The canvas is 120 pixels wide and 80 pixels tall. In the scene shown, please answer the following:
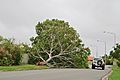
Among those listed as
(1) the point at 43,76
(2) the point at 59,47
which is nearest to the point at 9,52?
(2) the point at 59,47

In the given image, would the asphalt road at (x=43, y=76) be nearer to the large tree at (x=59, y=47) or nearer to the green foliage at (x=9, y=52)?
the green foliage at (x=9, y=52)

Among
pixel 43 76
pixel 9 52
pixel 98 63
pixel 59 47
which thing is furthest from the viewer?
pixel 59 47

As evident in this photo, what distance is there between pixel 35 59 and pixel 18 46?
40.0 ft

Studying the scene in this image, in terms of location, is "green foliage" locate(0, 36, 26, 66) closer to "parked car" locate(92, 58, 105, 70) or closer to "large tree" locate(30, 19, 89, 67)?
"large tree" locate(30, 19, 89, 67)

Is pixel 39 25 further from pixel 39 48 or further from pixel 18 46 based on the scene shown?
pixel 18 46

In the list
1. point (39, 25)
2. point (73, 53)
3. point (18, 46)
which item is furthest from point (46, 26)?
point (18, 46)

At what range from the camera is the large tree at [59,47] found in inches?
2537

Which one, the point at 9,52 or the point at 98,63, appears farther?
the point at 98,63

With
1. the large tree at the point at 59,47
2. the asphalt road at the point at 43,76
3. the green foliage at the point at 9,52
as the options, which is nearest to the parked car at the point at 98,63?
the large tree at the point at 59,47

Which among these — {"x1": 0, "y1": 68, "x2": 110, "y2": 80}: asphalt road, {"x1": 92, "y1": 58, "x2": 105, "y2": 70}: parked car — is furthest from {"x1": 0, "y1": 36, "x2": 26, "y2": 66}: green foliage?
{"x1": 0, "y1": 68, "x2": 110, "y2": 80}: asphalt road

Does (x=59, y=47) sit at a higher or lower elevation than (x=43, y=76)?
higher

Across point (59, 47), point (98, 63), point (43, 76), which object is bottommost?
point (43, 76)

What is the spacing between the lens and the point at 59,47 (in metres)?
65.6

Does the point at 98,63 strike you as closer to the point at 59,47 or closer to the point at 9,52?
the point at 59,47
